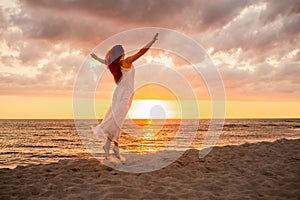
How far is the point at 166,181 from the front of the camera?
6.18 meters

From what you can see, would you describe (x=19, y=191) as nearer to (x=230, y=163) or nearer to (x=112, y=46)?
(x=112, y=46)

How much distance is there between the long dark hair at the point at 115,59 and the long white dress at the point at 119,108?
0.14 m

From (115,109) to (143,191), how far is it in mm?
2740

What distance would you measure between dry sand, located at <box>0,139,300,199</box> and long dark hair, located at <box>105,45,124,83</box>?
2.56 metres

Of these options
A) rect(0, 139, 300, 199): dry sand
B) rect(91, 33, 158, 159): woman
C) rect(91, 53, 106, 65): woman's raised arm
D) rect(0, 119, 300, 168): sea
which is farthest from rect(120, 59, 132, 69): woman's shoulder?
rect(0, 119, 300, 168): sea

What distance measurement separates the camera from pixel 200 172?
7.06m

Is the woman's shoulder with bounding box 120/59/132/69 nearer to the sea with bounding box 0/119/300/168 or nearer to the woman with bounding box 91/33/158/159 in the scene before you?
the woman with bounding box 91/33/158/159

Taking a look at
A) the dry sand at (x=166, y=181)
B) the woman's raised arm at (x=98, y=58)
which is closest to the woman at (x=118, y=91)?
the woman's raised arm at (x=98, y=58)

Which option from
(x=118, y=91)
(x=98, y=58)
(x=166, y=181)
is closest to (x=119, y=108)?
(x=118, y=91)

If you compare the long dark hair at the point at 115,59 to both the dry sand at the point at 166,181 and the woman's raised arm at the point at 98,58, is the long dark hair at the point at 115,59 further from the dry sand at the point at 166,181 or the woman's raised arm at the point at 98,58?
the dry sand at the point at 166,181

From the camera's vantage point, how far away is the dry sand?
5348mm

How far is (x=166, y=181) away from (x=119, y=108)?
2.39 metres

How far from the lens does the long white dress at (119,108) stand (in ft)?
24.7

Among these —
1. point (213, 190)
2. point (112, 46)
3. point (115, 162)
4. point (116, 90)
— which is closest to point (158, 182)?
point (213, 190)
